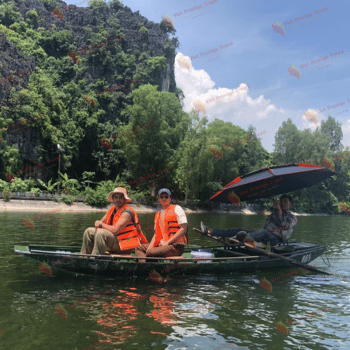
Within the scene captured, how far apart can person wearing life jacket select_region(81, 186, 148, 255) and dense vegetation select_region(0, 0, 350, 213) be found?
2892 centimetres

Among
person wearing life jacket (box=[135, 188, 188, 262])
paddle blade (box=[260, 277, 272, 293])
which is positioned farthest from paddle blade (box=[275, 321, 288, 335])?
person wearing life jacket (box=[135, 188, 188, 262])

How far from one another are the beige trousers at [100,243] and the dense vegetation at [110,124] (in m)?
28.8

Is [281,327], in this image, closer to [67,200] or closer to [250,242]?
[250,242]

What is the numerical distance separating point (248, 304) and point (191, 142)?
39.2 meters

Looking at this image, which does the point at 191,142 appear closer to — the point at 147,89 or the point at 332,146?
the point at 147,89

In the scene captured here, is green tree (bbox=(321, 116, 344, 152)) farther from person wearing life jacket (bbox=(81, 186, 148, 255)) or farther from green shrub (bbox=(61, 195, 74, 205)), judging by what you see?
person wearing life jacket (bbox=(81, 186, 148, 255))

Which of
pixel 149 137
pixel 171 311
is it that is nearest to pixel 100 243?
pixel 171 311

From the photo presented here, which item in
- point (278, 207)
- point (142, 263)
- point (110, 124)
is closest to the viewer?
point (142, 263)

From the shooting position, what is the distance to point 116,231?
743cm

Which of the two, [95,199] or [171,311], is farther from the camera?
[95,199]

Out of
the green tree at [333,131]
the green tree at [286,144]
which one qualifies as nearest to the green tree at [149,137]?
the green tree at [286,144]

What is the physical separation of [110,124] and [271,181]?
49.3 m

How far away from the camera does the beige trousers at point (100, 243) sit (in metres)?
7.47

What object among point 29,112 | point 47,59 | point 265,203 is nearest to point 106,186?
point 29,112
